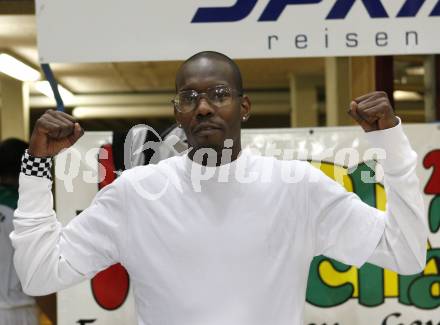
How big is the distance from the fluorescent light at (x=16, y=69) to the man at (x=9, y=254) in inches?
222

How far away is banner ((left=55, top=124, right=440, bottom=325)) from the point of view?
289cm

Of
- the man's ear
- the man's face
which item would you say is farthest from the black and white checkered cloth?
the man's ear

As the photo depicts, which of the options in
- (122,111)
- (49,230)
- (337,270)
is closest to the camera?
(49,230)

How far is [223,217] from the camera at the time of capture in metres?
1.96

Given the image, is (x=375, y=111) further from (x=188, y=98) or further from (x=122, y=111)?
(x=122, y=111)

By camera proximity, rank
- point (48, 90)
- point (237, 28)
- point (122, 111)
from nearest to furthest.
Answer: point (237, 28) < point (48, 90) < point (122, 111)

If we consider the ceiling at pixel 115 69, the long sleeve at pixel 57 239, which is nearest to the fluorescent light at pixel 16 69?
the ceiling at pixel 115 69

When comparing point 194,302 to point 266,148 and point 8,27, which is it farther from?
point 8,27

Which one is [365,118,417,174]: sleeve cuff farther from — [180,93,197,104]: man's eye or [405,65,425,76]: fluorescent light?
[405,65,425,76]: fluorescent light

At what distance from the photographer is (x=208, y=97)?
6.31 feet

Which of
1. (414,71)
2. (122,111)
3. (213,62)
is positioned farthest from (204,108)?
(122,111)

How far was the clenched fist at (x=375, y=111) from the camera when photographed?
5.91 feet

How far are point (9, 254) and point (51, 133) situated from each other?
186cm

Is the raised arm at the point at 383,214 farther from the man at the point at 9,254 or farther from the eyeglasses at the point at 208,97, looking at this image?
the man at the point at 9,254
